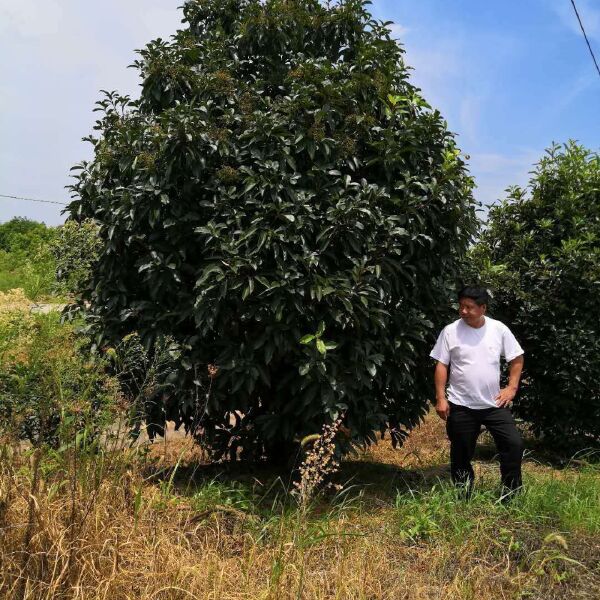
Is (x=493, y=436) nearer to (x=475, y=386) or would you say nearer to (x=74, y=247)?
(x=475, y=386)

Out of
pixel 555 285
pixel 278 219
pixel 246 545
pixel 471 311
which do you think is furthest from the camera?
pixel 555 285

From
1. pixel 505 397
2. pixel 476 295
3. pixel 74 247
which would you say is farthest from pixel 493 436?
pixel 74 247

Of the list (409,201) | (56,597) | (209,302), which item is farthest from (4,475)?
(409,201)

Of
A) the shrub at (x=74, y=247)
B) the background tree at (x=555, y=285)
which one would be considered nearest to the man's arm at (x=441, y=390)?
the background tree at (x=555, y=285)

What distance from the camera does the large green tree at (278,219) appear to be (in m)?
4.27

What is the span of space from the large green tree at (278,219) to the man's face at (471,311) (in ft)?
0.91

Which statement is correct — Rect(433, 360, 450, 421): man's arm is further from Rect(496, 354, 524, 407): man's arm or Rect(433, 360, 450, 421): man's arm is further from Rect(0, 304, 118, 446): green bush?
Rect(0, 304, 118, 446): green bush

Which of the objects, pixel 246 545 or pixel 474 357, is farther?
pixel 474 357

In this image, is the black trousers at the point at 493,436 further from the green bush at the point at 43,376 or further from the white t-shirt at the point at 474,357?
the green bush at the point at 43,376

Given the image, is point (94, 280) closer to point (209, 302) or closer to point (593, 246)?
point (209, 302)

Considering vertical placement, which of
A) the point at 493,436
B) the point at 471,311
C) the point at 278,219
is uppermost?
the point at 278,219

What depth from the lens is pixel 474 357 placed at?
4645mm

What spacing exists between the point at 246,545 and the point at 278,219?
2.02 m

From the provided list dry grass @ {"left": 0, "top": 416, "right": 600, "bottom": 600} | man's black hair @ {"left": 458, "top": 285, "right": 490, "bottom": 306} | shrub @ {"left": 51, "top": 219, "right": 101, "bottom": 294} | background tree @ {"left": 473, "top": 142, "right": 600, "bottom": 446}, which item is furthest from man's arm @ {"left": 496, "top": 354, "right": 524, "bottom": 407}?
shrub @ {"left": 51, "top": 219, "right": 101, "bottom": 294}
